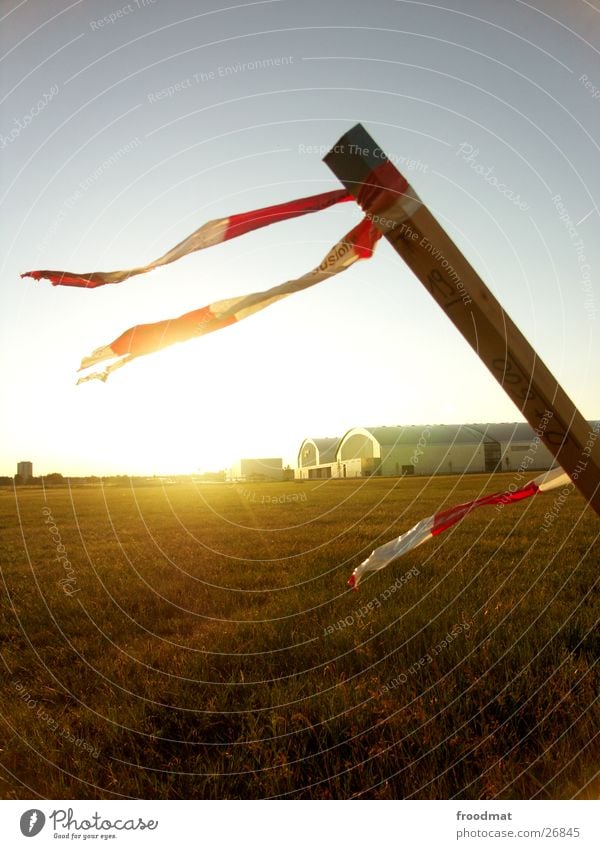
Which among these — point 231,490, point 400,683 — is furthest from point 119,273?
point 231,490

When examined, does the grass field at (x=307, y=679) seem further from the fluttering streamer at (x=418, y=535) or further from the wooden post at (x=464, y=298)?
the wooden post at (x=464, y=298)

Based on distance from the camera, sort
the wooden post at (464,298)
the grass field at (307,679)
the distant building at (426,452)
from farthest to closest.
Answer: the distant building at (426,452) < the grass field at (307,679) < the wooden post at (464,298)

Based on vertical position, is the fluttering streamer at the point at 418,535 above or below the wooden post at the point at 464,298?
below

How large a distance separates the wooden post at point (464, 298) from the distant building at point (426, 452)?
2908cm

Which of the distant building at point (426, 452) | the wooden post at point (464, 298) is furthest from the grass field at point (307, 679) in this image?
the distant building at point (426, 452)

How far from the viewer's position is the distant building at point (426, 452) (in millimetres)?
32562

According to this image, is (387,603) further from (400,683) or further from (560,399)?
(560,399)

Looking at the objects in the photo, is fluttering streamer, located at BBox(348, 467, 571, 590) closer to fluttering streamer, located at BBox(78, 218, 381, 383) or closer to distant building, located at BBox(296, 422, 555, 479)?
fluttering streamer, located at BBox(78, 218, 381, 383)

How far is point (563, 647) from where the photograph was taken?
9.97 feet

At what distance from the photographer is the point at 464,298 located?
183 centimetres

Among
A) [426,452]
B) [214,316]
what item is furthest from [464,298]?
[426,452]

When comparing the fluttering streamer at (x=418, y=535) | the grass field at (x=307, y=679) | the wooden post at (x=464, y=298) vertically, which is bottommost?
the grass field at (x=307, y=679)

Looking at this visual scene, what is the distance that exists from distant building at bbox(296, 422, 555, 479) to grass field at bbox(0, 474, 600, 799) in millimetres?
26295

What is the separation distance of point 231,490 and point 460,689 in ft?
59.0
